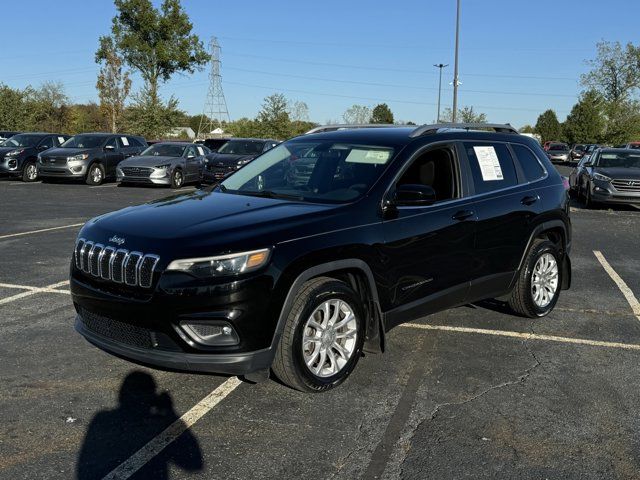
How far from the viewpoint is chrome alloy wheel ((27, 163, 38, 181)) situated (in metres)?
20.8

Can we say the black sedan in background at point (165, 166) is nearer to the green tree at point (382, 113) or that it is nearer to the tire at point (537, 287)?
the tire at point (537, 287)

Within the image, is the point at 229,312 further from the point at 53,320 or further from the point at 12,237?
the point at 12,237

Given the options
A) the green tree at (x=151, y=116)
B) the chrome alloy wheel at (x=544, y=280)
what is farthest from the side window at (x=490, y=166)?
the green tree at (x=151, y=116)

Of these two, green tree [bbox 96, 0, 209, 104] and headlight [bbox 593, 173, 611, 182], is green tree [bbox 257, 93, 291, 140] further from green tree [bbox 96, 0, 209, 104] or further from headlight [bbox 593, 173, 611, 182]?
headlight [bbox 593, 173, 611, 182]

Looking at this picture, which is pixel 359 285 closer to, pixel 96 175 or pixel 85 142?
pixel 96 175

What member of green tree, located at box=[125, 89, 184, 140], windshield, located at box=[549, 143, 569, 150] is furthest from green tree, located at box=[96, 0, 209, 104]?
windshield, located at box=[549, 143, 569, 150]

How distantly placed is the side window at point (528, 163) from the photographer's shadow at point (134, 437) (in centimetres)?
380

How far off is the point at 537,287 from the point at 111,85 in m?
45.8

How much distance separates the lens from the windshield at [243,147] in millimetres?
20000

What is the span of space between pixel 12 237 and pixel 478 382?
317 inches

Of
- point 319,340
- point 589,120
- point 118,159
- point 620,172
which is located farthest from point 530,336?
point 589,120

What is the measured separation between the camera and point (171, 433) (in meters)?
3.49

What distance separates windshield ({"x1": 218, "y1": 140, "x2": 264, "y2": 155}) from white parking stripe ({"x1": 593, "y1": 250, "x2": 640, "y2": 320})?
12.7 metres

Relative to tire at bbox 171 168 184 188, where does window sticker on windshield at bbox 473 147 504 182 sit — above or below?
above
